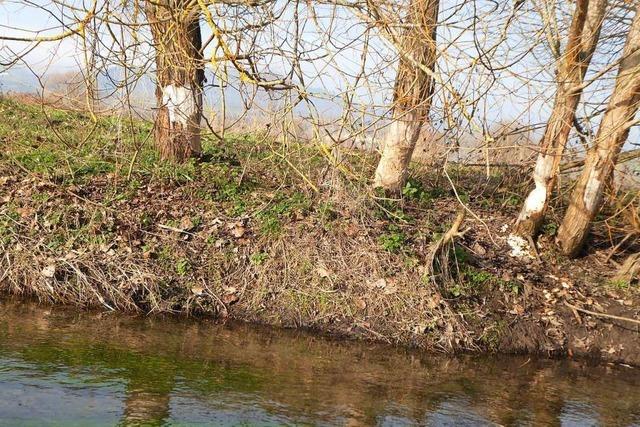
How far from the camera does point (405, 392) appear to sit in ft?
22.5

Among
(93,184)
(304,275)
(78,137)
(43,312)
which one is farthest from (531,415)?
(78,137)

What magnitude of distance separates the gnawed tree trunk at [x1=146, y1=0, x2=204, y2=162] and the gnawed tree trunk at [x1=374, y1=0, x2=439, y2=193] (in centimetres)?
233

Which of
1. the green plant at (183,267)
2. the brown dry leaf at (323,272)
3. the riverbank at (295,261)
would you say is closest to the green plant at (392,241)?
the riverbank at (295,261)

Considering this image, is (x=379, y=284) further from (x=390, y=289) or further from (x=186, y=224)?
(x=186, y=224)

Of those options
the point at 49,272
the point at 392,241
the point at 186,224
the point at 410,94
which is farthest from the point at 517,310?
the point at 49,272

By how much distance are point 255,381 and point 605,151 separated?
222 inches

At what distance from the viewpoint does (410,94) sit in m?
8.43

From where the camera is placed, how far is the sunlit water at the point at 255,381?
561cm

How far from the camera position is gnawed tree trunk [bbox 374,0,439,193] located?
737cm

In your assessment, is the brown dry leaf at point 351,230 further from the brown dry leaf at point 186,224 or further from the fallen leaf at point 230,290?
the brown dry leaf at point 186,224

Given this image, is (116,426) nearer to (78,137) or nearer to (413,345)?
(413,345)

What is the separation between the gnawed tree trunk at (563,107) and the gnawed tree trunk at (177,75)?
440cm

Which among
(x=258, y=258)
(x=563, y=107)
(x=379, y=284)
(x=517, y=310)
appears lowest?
(x=517, y=310)

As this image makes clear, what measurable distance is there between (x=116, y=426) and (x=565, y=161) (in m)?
7.55
